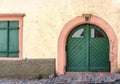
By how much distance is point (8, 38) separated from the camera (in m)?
16.0

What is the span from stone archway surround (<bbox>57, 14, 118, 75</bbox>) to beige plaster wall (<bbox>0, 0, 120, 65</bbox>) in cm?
17

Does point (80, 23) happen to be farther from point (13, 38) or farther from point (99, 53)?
point (13, 38)

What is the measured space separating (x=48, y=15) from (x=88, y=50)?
223 cm

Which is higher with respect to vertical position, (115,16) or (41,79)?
(115,16)

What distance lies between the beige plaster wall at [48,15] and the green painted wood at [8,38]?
441 millimetres

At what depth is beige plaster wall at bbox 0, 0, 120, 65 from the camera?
1520cm

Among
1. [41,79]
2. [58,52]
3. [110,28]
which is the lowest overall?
[41,79]

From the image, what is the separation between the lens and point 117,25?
15117 millimetres

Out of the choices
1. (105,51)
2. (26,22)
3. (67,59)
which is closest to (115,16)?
(105,51)

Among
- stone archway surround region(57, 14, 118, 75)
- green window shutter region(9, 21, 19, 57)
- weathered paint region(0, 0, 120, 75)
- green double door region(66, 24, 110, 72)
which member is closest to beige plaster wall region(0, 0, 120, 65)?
weathered paint region(0, 0, 120, 75)

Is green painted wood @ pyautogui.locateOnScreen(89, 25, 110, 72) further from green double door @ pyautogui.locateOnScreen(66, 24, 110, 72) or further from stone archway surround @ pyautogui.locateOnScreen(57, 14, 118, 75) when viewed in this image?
stone archway surround @ pyautogui.locateOnScreen(57, 14, 118, 75)

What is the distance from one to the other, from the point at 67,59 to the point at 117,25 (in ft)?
8.35

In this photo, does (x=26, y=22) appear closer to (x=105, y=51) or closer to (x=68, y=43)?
(x=68, y=43)

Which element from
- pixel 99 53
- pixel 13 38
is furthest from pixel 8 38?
pixel 99 53
